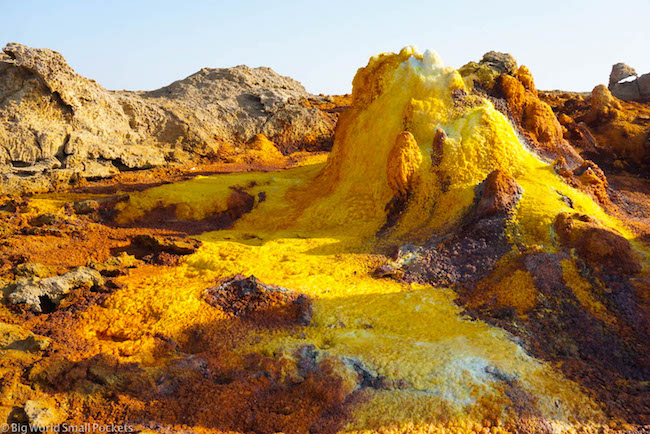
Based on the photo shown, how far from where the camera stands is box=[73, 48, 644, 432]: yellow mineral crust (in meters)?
4.47

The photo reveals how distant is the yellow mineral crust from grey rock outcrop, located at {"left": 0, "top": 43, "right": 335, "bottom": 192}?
2647 millimetres

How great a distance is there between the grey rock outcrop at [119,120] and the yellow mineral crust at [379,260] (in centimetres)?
265

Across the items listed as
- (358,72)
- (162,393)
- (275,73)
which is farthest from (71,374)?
(275,73)

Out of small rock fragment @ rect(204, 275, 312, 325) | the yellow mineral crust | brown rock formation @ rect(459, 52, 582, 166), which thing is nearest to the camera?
the yellow mineral crust

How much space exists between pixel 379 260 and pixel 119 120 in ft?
31.5

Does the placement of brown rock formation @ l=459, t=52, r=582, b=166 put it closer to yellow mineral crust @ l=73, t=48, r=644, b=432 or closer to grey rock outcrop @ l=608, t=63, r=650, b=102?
yellow mineral crust @ l=73, t=48, r=644, b=432

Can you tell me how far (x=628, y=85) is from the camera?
1945cm

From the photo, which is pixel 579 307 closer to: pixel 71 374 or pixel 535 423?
pixel 535 423

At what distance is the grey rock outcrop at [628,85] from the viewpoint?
62.1 feet

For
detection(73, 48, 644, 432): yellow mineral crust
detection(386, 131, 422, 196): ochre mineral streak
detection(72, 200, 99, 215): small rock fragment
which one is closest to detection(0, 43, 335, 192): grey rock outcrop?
detection(72, 200, 99, 215): small rock fragment

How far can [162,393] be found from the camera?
4230 millimetres

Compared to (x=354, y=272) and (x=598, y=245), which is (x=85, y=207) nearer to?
(x=354, y=272)

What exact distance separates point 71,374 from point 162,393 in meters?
0.79

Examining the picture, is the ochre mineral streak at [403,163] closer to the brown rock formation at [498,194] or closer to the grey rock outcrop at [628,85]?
the brown rock formation at [498,194]
